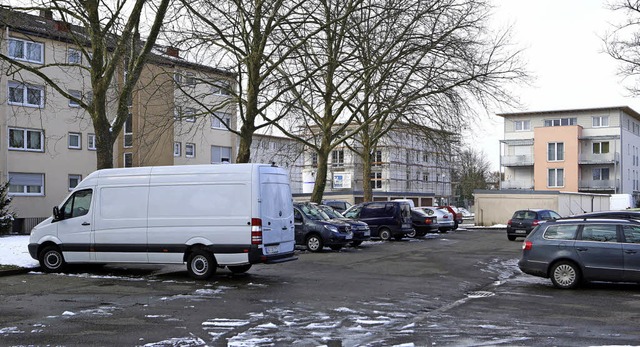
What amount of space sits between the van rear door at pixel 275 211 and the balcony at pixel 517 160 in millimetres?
67924

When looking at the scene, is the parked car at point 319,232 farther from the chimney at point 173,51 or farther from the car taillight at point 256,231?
the car taillight at point 256,231

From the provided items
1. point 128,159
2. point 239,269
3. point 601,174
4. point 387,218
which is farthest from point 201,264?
point 601,174

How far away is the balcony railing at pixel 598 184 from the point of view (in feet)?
247

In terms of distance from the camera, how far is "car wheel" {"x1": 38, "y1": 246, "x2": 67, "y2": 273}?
1598cm

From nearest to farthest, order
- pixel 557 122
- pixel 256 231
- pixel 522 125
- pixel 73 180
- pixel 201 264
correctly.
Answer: pixel 256 231 < pixel 201 264 < pixel 73 180 < pixel 557 122 < pixel 522 125

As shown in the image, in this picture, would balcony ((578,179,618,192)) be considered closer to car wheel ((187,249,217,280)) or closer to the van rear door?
the van rear door

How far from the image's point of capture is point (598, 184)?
7662cm

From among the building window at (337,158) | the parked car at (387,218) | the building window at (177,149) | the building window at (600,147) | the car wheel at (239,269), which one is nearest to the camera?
the car wheel at (239,269)

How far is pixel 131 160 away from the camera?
4797 centimetres

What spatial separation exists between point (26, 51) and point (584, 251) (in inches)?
1354

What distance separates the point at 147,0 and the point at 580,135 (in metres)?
66.0

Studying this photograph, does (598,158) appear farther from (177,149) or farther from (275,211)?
(275,211)

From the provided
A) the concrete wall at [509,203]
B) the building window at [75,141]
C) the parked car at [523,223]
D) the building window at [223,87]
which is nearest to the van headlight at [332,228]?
the building window at [223,87]

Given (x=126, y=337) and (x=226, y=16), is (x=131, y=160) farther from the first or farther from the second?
(x=126, y=337)
